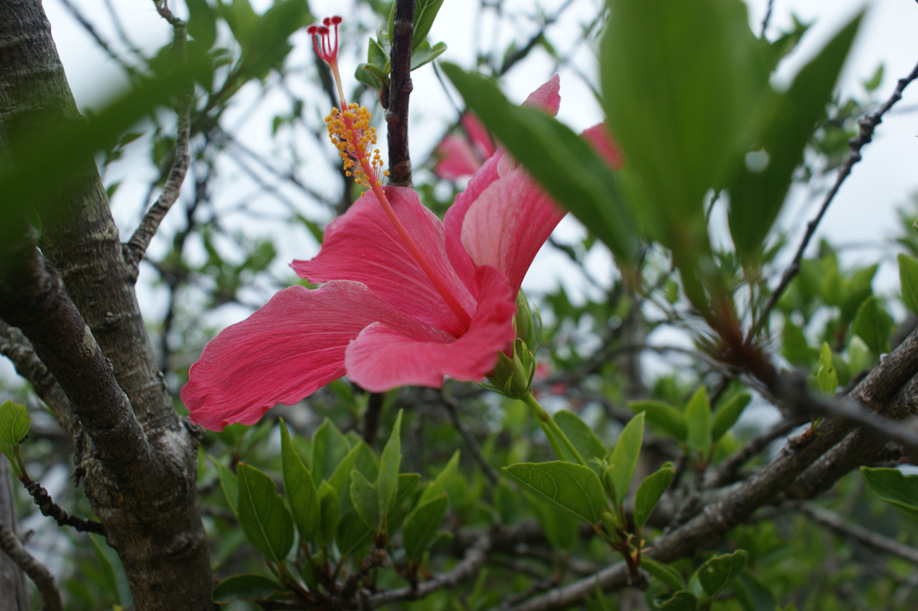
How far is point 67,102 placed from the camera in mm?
695

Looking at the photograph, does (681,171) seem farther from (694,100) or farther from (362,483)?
(362,483)

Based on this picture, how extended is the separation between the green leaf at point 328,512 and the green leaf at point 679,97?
2.51 feet

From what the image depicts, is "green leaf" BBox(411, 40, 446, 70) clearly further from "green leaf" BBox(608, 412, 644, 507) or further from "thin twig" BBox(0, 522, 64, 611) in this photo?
"thin twig" BBox(0, 522, 64, 611)

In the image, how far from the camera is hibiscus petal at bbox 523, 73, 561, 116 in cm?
72

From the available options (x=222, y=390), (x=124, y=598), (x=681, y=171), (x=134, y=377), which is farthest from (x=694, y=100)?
(x=124, y=598)

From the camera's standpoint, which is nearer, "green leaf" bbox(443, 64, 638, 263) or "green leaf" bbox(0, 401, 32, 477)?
"green leaf" bbox(443, 64, 638, 263)

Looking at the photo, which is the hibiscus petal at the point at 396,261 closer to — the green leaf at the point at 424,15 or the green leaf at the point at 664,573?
the green leaf at the point at 424,15

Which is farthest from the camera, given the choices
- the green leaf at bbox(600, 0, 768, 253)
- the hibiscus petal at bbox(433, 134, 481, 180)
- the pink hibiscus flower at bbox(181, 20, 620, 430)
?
the hibiscus petal at bbox(433, 134, 481, 180)

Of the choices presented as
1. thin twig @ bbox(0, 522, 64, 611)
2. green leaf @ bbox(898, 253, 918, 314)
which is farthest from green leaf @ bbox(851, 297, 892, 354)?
thin twig @ bbox(0, 522, 64, 611)

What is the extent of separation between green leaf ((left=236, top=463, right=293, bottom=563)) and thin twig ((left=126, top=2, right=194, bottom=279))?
348mm

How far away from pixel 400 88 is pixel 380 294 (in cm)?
29

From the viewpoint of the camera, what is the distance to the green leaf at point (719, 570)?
32.9 inches

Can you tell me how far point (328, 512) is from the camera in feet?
3.07

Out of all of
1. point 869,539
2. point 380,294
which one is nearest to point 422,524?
point 380,294
